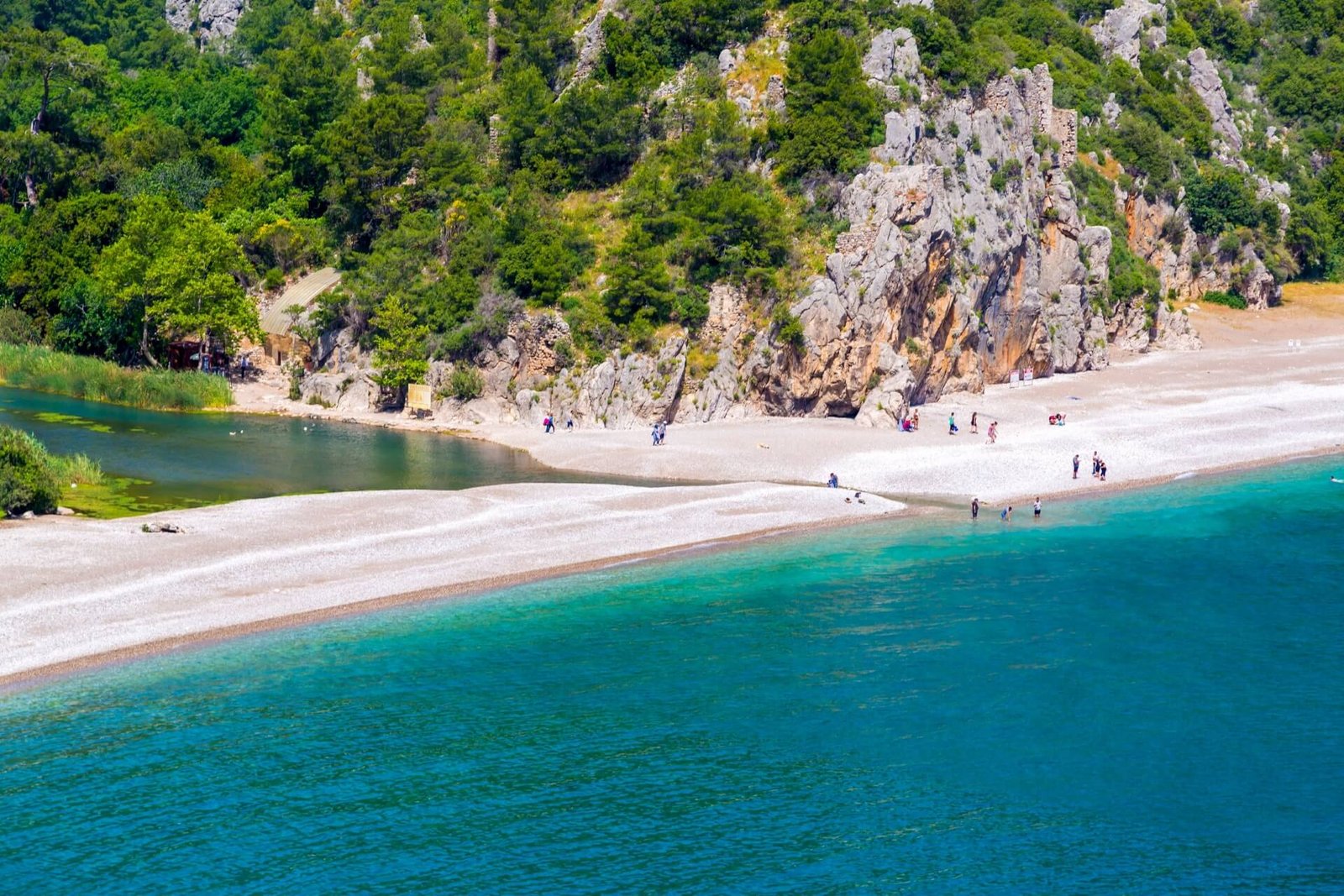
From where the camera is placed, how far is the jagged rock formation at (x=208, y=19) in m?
148

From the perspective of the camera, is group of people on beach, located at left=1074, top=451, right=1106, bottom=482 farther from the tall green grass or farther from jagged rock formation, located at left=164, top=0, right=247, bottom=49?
jagged rock formation, located at left=164, top=0, right=247, bottom=49

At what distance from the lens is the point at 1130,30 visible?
12481cm

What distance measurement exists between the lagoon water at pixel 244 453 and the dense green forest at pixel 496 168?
912 cm

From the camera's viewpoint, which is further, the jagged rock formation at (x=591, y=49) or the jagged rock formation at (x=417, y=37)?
the jagged rock formation at (x=417, y=37)

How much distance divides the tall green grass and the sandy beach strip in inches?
1046

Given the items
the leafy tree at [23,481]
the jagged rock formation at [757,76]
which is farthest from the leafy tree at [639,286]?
the leafy tree at [23,481]

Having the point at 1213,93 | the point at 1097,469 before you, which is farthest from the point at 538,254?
the point at 1213,93

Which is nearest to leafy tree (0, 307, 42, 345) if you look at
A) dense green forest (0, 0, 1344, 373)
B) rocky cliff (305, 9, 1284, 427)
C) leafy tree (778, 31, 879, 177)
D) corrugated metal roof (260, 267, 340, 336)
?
dense green forest (0, 0, 1344, 373)

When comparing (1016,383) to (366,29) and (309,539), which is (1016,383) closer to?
(309,539)

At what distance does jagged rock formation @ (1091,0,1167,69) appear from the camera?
124m

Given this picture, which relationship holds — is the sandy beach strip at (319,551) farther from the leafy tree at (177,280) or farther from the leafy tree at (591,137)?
the leafy tree at (591,137)

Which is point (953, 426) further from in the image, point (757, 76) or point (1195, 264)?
point (1195, 264)

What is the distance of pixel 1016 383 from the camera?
89.9 m

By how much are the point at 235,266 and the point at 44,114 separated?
29.7 m
